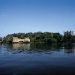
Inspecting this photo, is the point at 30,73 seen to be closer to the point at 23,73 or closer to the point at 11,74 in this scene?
the point at 23,73

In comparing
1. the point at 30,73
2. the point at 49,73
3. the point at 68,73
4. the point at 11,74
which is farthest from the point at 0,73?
the point at 68,73

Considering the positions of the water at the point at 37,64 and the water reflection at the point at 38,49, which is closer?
the water at the point at 37,64

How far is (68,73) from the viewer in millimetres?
20641

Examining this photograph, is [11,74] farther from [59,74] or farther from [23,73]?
[59,74]

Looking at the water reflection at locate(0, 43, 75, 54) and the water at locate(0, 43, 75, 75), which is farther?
the water reflection at locate(0, 43, 75, 54)

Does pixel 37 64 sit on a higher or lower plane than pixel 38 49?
higher

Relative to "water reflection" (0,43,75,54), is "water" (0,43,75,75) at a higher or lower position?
higher

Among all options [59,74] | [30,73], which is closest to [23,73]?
[30,73]

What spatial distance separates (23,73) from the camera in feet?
69.1

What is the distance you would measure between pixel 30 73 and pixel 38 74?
1202 millimetres

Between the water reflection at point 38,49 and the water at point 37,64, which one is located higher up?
the water at point 37,64

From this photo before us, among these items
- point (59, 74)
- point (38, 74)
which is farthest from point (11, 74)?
point (59, 74)

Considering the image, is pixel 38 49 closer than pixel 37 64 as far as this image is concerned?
No

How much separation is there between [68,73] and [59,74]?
1138 mm
